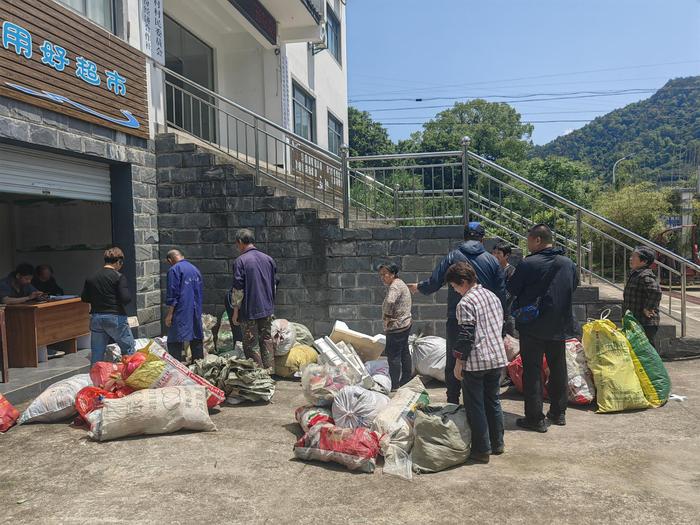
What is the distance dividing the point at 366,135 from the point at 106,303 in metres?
40.9

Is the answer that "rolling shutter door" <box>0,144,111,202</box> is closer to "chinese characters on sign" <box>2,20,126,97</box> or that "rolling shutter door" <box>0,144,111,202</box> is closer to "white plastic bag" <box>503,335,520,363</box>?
"chinese characters on sign" <box>2,20,126,97</box>

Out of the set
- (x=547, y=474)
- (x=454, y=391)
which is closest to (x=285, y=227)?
(x=454, y=391)

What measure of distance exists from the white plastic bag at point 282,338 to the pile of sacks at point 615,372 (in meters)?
2.98

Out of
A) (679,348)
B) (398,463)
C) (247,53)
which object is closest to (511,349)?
(398,463)

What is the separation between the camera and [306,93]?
588 inches

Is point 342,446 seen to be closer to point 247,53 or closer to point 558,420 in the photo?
point 558,420

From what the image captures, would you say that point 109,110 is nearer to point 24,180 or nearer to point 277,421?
point 24,180

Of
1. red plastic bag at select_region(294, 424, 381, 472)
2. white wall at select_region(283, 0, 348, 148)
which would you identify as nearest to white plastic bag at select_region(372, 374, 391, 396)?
red plastic bag at select_region(294, 424, 381, 472)

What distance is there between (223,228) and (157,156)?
4.78ft

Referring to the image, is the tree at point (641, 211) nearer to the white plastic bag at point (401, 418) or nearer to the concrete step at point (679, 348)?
the concrete step at point (679, 348)

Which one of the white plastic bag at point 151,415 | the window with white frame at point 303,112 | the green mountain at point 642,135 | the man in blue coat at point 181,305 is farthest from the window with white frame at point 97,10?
→ the green mountain at point 642,135

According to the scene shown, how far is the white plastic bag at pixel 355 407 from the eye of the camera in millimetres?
4406

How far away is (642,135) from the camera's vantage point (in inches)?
4390

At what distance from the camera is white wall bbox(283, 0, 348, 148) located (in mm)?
14125
